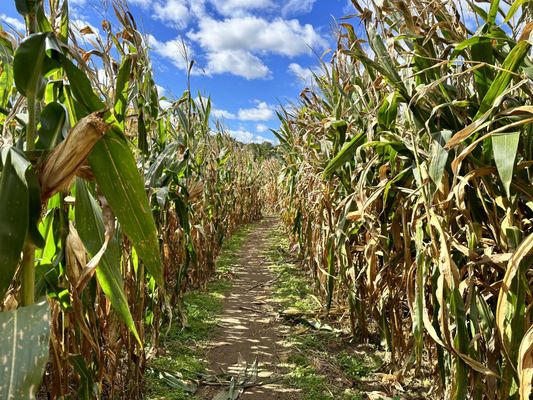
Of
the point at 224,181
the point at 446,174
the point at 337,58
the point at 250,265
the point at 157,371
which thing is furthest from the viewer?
the point at 224,181

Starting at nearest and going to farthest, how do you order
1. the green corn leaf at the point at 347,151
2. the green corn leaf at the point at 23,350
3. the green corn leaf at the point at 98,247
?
the green corn leaf at the point at 23,350
the green corn leaf at the point at 98,247
the green corn leaf at the point at 347,151

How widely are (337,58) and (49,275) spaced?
208 cm

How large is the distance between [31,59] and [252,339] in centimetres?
248

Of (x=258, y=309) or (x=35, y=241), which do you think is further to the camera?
(x=258, y=309)

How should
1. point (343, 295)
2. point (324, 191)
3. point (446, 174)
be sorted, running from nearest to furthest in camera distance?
point (446, 174)
point (324, 191)
point (343, 295)

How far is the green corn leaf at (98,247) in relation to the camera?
2.56ft

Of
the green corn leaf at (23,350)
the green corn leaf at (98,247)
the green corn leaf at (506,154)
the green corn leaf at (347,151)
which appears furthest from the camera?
the green corn leaf at (347,151)

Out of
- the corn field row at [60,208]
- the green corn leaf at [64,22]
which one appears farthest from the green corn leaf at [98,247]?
the green corn leaf at [64,22]

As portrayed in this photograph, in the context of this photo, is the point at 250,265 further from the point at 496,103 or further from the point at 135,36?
the point at 496,103

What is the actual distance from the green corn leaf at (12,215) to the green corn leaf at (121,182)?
130 mm

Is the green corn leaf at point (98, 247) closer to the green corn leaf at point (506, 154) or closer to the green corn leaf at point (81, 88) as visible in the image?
the green corn leaf at point (81, 88)

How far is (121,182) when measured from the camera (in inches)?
26.9

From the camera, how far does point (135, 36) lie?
1.74 metres

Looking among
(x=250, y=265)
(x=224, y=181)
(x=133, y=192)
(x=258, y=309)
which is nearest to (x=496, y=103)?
(x=133, y=192)
